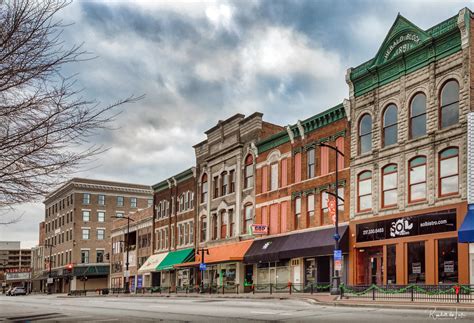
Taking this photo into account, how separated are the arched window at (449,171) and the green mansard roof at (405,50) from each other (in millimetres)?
5329

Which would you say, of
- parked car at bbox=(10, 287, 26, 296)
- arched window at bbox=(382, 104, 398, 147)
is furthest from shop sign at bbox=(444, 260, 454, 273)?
parked car at bbox=(10, 287, 26, 296)

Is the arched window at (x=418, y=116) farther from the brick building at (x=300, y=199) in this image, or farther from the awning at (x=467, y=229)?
Answer: the awning at (x=467, y=229)

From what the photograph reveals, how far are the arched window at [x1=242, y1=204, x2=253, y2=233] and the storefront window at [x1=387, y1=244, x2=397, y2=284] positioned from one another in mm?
16827

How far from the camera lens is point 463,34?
3088 cm

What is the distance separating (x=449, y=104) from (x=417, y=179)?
4484 mm

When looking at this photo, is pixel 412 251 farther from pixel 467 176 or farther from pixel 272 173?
pixel 272 173

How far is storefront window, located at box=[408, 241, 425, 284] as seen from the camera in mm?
32250

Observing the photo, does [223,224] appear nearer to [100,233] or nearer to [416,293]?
[416,293]

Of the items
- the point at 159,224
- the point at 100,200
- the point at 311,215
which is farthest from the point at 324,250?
the point at 100,200

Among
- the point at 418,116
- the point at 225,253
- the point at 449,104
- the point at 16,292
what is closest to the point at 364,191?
the point at 418,116

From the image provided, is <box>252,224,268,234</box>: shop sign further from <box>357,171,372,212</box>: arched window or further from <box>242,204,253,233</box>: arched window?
<box>357,171,372,212</box>: arched window

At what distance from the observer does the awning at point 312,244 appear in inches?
1485

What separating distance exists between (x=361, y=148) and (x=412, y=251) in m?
7.87

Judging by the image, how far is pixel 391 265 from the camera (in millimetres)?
34375
